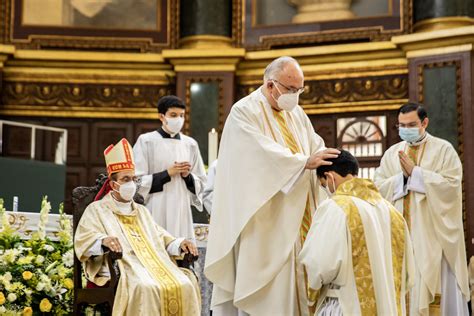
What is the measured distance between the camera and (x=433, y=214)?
24.9 ft

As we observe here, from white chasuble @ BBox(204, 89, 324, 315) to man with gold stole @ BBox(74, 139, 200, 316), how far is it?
3.04 feet

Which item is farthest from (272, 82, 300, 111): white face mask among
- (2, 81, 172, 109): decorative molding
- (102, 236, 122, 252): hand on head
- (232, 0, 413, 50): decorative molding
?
(2, 81, 172, 109): decorative molding

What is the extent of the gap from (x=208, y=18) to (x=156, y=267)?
607 cm

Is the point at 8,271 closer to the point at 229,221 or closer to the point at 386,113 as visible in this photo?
the point at 229,221

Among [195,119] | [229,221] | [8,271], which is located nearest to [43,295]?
[8,271]

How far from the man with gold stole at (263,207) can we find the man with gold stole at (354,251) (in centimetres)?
41

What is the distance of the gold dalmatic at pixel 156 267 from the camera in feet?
20.7

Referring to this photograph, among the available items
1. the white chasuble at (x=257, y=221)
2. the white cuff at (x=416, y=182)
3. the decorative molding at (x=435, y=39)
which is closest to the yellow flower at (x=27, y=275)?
the white chasuble at (x=257, y=221)

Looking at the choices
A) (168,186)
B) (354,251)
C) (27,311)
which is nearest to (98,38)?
(168,186)

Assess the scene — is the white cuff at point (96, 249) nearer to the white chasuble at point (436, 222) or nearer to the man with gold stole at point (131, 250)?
the man with gold stole at point (131, 250)

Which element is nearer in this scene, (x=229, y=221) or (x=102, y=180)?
(x=229, y=221)

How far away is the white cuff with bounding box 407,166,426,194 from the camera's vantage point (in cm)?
745

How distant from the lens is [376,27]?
1152 cm

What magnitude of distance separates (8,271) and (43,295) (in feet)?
1.10
